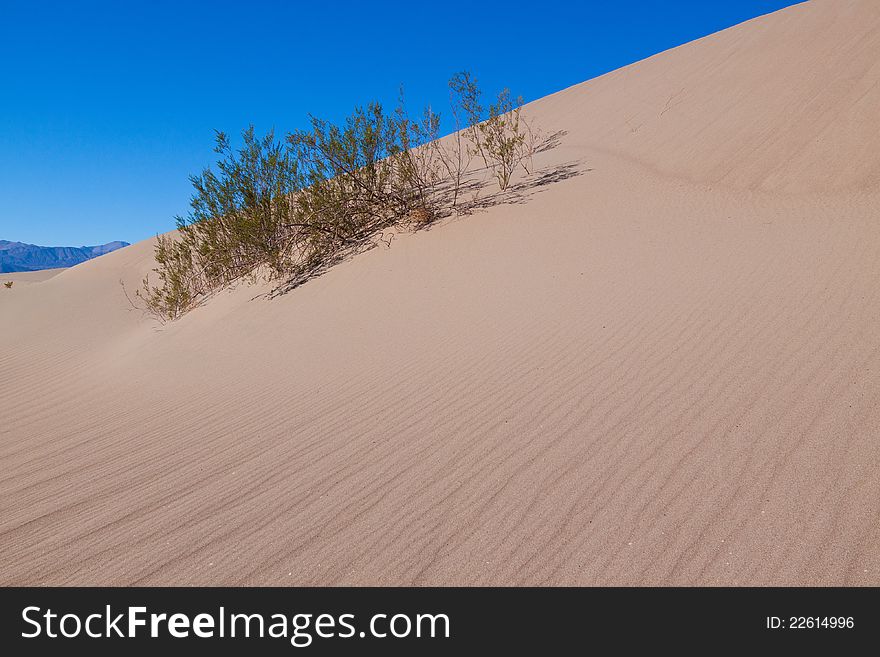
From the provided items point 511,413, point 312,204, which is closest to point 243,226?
point 312,204

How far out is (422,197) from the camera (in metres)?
9.72

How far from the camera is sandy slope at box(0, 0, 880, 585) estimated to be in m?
2.22

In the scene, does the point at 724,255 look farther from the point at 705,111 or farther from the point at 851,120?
the point at 705,111

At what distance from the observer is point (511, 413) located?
3432 millimetres

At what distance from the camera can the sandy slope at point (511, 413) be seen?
2219mm

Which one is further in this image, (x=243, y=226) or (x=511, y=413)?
(x=243, y=226)

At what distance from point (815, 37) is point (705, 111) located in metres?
4.53

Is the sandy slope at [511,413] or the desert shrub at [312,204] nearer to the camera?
the sandy slope at [511,413]

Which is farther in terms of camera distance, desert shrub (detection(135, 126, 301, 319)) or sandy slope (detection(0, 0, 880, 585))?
desert shrub (detection(135, 126, 301, 319))

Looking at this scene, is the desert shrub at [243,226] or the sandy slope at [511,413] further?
the desert shrub at [243,226]

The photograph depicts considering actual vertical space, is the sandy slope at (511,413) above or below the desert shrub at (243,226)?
below

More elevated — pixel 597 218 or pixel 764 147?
pixel 764 147

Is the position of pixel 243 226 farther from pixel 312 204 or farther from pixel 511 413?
pixel 511 413
